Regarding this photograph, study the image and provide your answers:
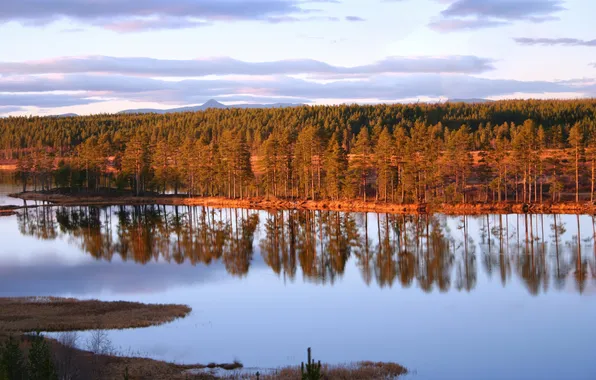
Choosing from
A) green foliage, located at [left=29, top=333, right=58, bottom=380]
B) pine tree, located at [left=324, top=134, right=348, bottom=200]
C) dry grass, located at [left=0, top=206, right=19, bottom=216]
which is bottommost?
dry grass, located at [left=0, top=206, right=19, bottom=216]

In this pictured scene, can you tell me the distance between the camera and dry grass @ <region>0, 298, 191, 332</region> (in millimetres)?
30131

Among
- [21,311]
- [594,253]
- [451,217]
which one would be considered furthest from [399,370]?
[451,217]

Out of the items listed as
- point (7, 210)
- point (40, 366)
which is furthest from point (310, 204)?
point (40, 366)

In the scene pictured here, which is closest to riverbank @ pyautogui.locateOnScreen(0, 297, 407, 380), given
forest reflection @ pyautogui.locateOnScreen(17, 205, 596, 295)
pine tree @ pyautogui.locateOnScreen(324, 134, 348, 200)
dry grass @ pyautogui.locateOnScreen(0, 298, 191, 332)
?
dry grass @ pyautogui.locateOnScreen(0, 298, 191, 332)

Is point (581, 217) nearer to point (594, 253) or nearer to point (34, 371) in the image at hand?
point (594, 253)

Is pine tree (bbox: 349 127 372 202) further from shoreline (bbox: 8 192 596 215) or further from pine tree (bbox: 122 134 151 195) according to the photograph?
pine tree (bbox: 122 134 151 195)

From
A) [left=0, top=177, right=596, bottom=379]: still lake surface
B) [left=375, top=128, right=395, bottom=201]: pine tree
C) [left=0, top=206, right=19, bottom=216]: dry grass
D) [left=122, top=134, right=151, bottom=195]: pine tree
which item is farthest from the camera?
[left=122, top=134, right=151, bottom=195]: pine tree

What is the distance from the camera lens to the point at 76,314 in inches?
1299

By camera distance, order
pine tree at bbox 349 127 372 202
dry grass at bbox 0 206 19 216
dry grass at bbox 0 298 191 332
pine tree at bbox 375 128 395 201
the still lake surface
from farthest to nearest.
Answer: pine tree at bbox 349 127 372 202 → dry grass at bbox 0 206 19 216 → pine tree at bbox 375 128 395 201 → dry grass at bbox 0 298 191 332 → the still lake surface

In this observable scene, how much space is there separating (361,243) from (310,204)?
1339 inches

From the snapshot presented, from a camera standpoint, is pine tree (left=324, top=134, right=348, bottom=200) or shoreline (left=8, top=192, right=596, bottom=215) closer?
shoreline (left=8, top=192, right=596, bottom=215)

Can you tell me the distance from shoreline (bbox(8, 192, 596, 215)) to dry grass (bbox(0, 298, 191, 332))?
5192 cm

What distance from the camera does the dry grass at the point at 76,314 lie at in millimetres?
30131

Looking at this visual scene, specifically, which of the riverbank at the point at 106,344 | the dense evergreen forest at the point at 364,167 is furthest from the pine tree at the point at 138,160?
the riverbank at the point at 106,344
